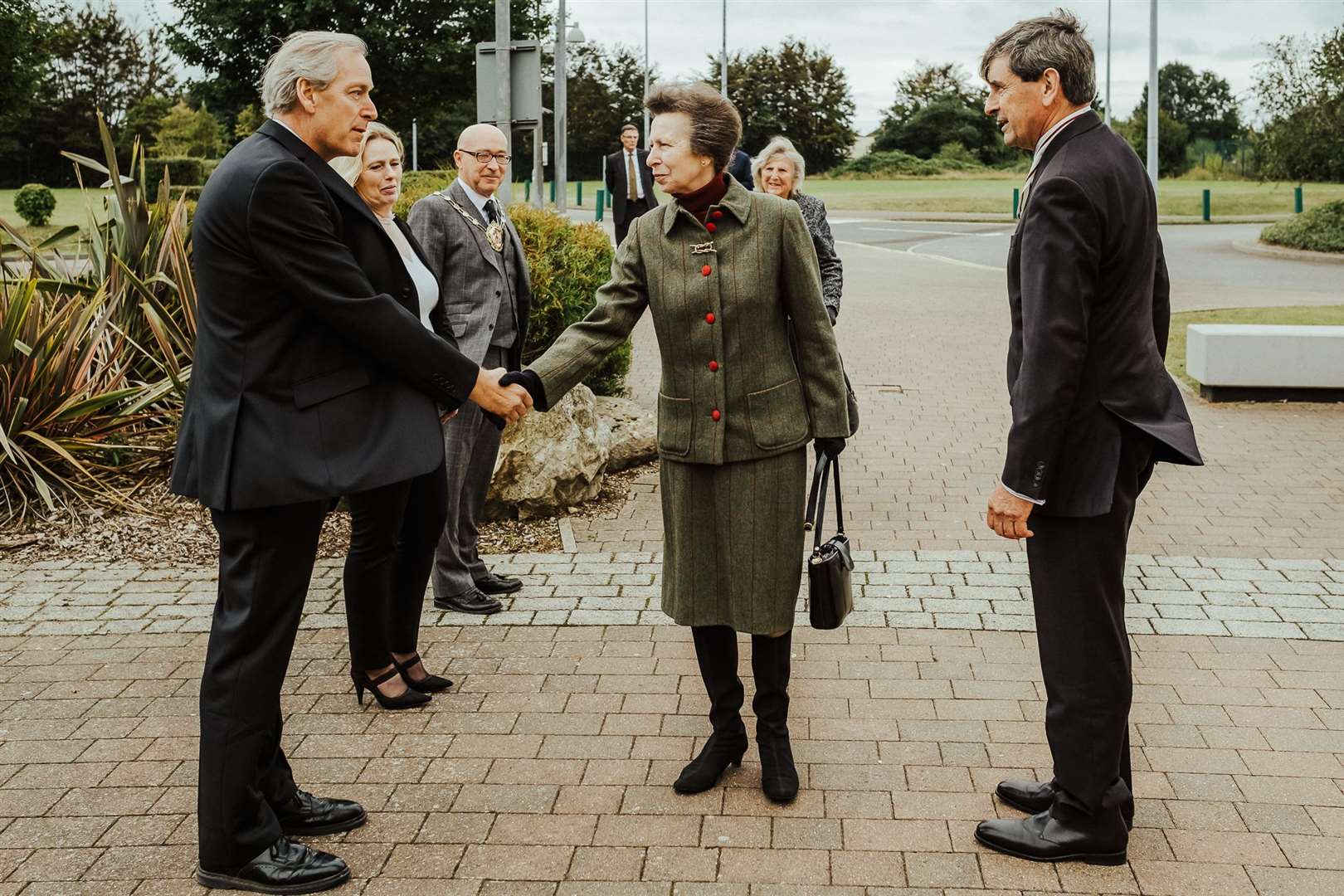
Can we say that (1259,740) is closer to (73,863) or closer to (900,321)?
(73,863)

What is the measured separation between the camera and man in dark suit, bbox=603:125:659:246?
627 inches

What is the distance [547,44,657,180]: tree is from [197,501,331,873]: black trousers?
64817 millimetres

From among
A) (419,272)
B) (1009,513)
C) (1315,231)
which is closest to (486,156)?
(419,272)

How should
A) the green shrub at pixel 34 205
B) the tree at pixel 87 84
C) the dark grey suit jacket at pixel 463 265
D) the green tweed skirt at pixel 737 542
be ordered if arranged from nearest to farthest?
the green tweed skirt at pixel 737 542, the dark grey suit jacket at pixel 463 265, the green shrub at pixel 34 205, the tree at pixel 87 84

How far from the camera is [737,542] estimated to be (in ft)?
13.0

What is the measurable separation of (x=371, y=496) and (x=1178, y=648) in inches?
118

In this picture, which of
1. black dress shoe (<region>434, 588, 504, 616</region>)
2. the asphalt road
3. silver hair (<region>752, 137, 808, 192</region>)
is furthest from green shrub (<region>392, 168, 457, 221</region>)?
the asphalt road

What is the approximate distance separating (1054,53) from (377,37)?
38281 mm

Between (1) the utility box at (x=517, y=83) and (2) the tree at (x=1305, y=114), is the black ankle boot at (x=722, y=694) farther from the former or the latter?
Result: (2) the tree at (x=1305, y=114)

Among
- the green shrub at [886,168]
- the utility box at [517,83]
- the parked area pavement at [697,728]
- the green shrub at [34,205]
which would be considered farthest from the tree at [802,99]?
the parked area pavement at [697,728]

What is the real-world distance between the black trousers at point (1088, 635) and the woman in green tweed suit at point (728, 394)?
0.74m

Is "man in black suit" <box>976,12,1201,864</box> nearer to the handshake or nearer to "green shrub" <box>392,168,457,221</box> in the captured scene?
the handshake

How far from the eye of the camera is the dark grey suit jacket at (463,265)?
5.66 metres

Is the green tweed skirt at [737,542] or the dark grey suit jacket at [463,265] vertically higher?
the dark grey suit jacket at [463,265]
